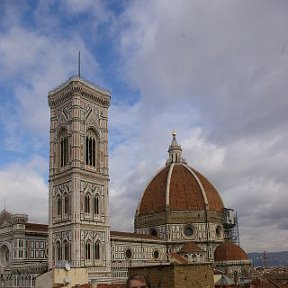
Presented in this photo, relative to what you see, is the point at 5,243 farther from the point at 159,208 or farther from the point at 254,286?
the point at 254,286

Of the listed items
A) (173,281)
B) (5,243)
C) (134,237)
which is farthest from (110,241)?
(173,281)

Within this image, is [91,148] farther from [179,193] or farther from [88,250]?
[179,193]

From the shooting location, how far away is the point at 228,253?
72.7 m

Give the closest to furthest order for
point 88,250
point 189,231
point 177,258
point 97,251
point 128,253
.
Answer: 1. point 88,250
2. point 97,251
3. point 128,253
4. point 177,258
5. point 189,231

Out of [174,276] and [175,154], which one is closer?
[174,276]

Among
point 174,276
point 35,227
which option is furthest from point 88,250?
point 174,276

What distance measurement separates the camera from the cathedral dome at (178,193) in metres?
79.9

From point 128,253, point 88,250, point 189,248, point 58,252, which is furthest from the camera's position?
point 189,248

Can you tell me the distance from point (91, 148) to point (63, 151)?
344 centimetres

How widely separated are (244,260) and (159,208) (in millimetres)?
16652

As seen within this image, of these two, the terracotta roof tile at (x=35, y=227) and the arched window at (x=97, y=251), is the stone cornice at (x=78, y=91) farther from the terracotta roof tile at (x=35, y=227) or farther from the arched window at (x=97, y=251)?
the arched window at (x=97, y=251)

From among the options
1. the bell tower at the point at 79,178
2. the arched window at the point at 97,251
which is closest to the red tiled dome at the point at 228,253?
the bell tower at the point at 79,178

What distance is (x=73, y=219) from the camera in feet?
176

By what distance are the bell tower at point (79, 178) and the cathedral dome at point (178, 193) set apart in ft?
77.5
